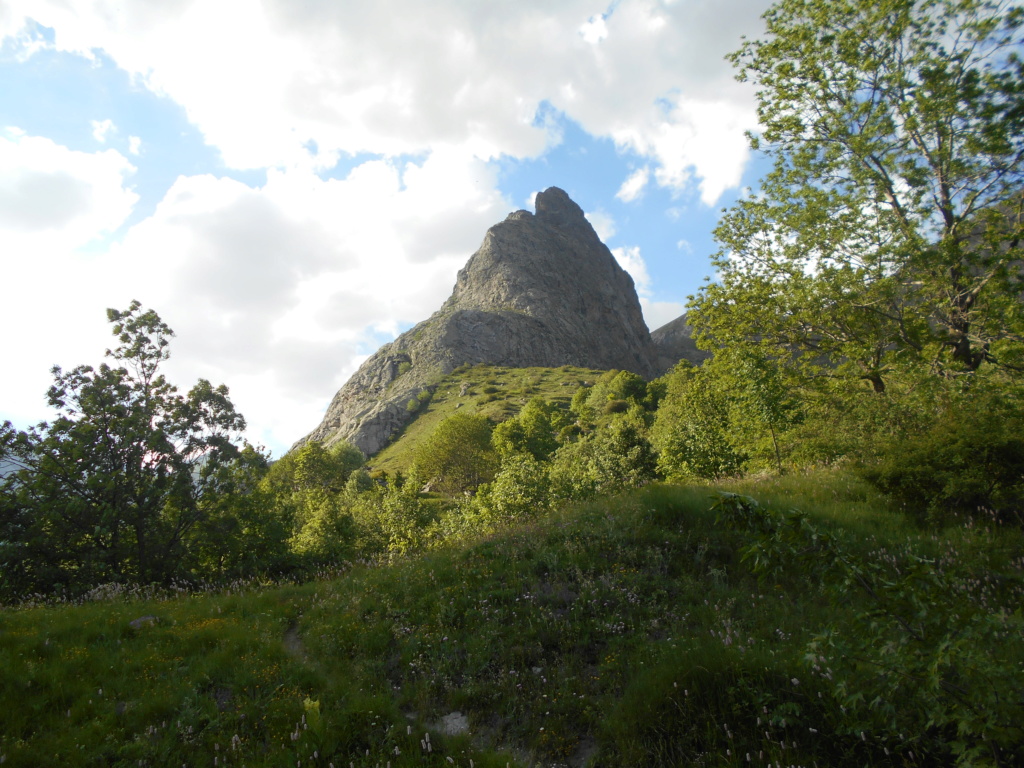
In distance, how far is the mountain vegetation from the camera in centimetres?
436

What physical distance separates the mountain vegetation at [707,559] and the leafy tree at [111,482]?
0.08 metres

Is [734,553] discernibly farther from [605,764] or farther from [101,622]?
[101,622]

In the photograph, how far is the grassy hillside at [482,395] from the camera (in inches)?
5231

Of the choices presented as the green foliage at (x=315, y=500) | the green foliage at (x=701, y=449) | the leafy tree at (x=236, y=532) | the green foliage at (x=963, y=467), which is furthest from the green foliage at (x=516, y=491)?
the green foliage at (x=963, y=467)

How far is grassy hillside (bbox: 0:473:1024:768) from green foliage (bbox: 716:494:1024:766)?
160 millimetres

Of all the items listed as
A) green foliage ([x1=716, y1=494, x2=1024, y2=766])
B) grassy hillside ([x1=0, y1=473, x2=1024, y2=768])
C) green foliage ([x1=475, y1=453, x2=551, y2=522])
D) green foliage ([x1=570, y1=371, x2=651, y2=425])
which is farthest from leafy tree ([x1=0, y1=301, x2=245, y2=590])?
green foliage ([x1=570, y1=371, x2=651, y2=425])

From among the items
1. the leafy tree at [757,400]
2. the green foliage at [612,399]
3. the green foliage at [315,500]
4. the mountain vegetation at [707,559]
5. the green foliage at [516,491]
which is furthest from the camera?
the green foliage at [612,399]

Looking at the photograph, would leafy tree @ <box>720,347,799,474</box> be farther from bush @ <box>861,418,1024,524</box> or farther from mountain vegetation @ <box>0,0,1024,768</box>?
bush @ <box>861,418,1024,524</box>

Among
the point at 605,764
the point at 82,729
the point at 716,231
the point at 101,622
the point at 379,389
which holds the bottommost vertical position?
the point at 605,764

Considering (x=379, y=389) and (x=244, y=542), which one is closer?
(x=244, y=542)

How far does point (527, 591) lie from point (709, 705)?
141 inches

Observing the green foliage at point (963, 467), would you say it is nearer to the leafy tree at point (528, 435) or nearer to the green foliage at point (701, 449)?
the green foliage at point (701, 449)

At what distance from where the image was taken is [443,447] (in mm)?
82500

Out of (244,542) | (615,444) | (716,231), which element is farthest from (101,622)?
(615,444)
